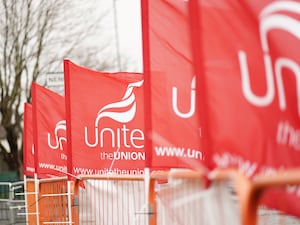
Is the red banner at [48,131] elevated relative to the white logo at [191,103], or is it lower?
elevated

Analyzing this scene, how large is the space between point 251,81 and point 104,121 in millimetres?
6841

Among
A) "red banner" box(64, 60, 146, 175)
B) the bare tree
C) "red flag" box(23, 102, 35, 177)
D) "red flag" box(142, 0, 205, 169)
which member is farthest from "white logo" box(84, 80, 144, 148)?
the bare tree

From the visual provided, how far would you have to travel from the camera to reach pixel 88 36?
38.4 m

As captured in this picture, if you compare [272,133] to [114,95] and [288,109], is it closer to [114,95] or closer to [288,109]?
[288,109]

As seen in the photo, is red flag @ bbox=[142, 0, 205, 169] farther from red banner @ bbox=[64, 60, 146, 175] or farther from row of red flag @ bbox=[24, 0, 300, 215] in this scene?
red banner @ bbox=[64, 60, 146, 175]

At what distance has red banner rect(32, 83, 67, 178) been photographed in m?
15.0

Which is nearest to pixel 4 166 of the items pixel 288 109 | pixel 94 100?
pixel 94 100

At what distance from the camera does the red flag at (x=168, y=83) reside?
8.06m

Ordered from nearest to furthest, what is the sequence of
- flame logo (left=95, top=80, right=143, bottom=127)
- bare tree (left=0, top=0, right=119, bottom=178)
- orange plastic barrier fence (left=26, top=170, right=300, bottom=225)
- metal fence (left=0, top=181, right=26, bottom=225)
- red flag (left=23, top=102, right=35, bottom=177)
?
orange plastic barrier fence (left=26, top=170, right=300, bottom=225) < flame logo (left=95, top=80, right=143, bottom=127) < red flag (left=23, top=102, right=35, bottom=177) < metal fence (left=0, top=181, right=26, bottom=225) < bare tree (left=0, top=0, right=119, bottom=178)

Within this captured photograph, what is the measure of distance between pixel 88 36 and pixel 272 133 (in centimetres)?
3326

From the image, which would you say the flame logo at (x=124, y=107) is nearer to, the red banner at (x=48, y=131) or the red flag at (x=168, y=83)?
the red banner at (x=48, y=131)

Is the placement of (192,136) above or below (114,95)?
below

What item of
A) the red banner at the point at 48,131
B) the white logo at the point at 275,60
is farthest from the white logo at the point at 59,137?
the white logo at the point at 275,60

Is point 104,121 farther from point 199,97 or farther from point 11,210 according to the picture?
point 11,210
